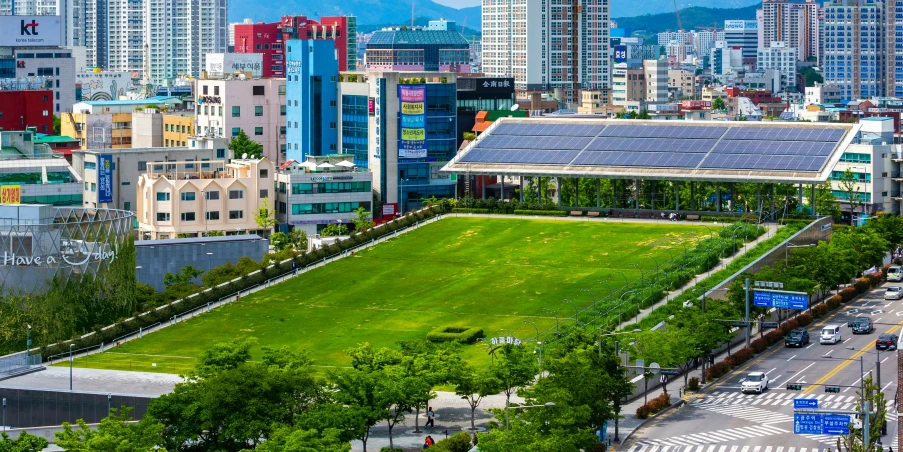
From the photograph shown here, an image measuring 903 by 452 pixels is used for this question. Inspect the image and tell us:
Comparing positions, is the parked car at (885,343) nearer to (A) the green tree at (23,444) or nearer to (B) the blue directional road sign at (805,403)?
(B) the blue directional road sign at (805,403)

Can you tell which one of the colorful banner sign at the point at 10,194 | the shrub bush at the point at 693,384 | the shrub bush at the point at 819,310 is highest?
the colorful banner sign at the point at 10,194

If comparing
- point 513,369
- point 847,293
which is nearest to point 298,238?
point 847,293

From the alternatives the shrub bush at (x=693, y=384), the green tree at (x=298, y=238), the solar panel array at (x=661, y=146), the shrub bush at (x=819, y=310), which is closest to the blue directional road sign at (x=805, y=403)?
the shrub bush at (x=693, y=384)

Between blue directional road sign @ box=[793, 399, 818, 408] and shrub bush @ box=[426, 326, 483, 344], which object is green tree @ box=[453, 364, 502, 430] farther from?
blue directional road sign @ box=[793, 399, 818, 408]

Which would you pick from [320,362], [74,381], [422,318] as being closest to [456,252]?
[422,318]

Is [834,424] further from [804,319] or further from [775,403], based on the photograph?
[804,319]

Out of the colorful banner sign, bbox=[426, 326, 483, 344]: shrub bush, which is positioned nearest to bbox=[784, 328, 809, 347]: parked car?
bbox=[426, 326, 483, 344]: shrub bush
